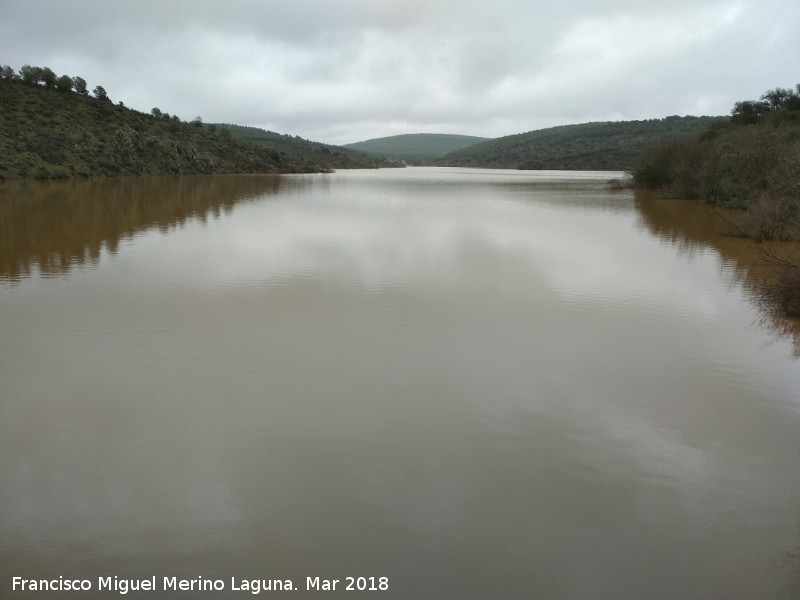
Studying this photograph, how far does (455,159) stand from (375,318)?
489ft

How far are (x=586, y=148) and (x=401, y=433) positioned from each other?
108339 millimetres

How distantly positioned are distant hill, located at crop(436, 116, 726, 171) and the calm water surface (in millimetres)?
77460

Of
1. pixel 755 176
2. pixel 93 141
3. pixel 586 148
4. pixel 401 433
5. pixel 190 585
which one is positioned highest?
pixel 586 148

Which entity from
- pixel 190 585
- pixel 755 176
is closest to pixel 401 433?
pixel 190 585

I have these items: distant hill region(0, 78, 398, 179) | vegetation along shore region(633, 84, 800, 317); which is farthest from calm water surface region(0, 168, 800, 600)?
distant hill region(0, 78, 398, 179)

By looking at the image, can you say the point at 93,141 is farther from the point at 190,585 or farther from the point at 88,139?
the point at 190,585

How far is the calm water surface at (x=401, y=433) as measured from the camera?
12.0 feet

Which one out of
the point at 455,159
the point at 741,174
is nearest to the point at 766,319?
the point at 741,174

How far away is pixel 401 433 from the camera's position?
205 inches

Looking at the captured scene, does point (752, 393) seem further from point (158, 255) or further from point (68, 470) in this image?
point (158, 255)

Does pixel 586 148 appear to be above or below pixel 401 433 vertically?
above

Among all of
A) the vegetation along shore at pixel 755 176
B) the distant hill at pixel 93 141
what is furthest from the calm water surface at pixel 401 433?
the distant hill at pixel 93 141

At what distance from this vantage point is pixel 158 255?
1363cm

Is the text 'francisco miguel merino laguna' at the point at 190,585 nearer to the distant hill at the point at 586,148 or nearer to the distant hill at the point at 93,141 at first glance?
the distant hill at the point at 93,141
